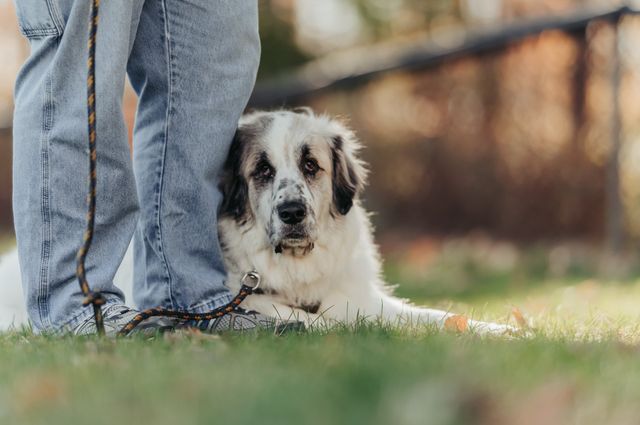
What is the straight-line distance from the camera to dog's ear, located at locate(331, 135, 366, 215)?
3.95 metres

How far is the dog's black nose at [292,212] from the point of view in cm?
355

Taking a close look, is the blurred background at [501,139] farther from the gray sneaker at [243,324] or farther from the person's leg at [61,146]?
the person's leg at [61,146]

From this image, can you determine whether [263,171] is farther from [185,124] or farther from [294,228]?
[185,124]

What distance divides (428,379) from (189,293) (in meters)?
1.65

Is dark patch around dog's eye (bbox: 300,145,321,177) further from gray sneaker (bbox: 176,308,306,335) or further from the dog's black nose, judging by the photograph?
gray sneaker (bbox: 176,308,306,335)

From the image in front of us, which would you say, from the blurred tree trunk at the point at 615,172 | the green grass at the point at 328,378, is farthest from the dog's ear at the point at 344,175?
the blurred tree trunk at the point at 615,172

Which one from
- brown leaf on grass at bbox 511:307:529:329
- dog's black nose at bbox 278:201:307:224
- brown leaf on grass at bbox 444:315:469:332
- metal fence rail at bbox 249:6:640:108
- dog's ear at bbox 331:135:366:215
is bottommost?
brown leaf on grass at bbox 511:307:529:329

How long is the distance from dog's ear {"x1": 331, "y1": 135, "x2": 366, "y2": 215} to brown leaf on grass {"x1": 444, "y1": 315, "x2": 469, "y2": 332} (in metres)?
0.82

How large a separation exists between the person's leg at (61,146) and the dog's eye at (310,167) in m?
0.92

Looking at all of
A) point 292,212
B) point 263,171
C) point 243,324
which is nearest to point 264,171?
point 263,171

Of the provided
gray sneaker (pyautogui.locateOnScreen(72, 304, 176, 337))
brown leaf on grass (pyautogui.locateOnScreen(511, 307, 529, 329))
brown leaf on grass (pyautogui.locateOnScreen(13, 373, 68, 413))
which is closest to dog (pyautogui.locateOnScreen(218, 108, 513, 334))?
brown leaf on grass (pyautogui.locateOnScreen(511, 307, 529, 329))

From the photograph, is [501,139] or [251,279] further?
[501,139]

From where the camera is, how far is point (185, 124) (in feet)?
11.3

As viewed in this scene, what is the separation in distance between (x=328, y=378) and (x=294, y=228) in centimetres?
154
